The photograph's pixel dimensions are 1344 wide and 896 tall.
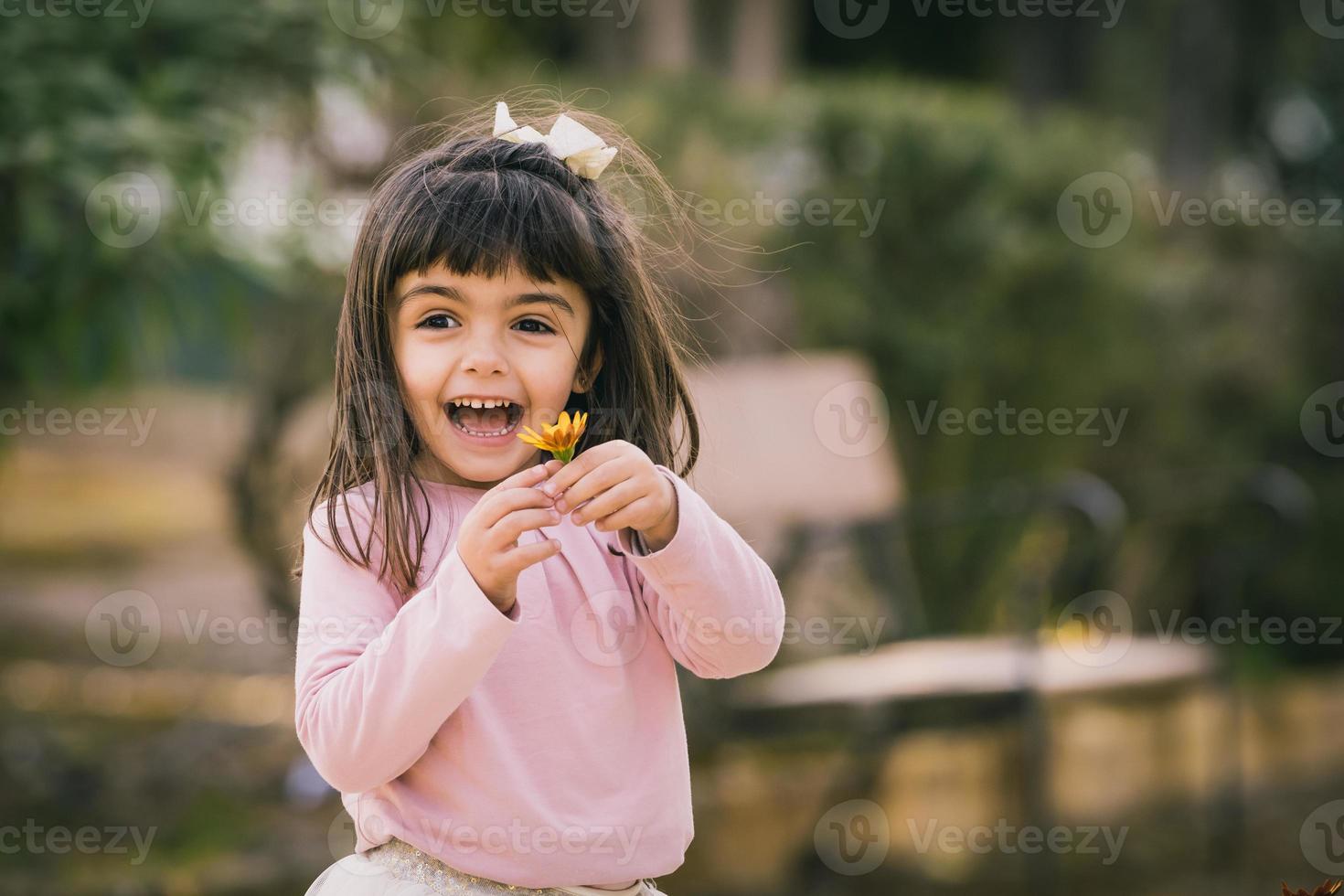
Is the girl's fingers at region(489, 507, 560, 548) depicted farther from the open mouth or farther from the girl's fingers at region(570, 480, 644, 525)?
the open mouth

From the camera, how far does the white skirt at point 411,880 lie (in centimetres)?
151

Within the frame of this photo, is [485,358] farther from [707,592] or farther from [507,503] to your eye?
[707,592]

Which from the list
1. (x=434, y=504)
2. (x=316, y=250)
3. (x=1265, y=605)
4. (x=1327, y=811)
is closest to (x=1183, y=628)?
(x=1265, y=605)

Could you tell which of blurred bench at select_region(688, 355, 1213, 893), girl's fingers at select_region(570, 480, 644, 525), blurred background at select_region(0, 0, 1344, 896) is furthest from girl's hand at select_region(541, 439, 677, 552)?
blurred bench at select_region(688, 355, 1213, 893)

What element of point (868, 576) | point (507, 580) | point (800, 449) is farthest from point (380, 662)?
point (868, 576)

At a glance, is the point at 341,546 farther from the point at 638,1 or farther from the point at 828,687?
the point at 638,1

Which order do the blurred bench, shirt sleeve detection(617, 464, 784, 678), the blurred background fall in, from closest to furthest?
shirt sleeve detection(617, 464, 784, 678), the blurred background, the blurred bench

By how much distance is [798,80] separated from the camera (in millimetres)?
5727

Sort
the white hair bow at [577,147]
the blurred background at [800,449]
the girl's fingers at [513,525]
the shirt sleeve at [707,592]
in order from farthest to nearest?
the blurred background at [800,449], the white hair bow at [577,147], the shirt sleeve at [707,592], the girl's fingers at [513,525]

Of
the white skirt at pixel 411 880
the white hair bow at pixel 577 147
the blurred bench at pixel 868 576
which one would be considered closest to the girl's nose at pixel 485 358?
the white hair bow at pixel 577 147

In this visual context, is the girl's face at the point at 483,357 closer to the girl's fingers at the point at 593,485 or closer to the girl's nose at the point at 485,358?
the girl's nose at the point at 485,358

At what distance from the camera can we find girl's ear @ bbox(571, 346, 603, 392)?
1669 millimetres

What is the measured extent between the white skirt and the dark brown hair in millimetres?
264

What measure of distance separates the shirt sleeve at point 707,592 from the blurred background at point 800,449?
1.71m
